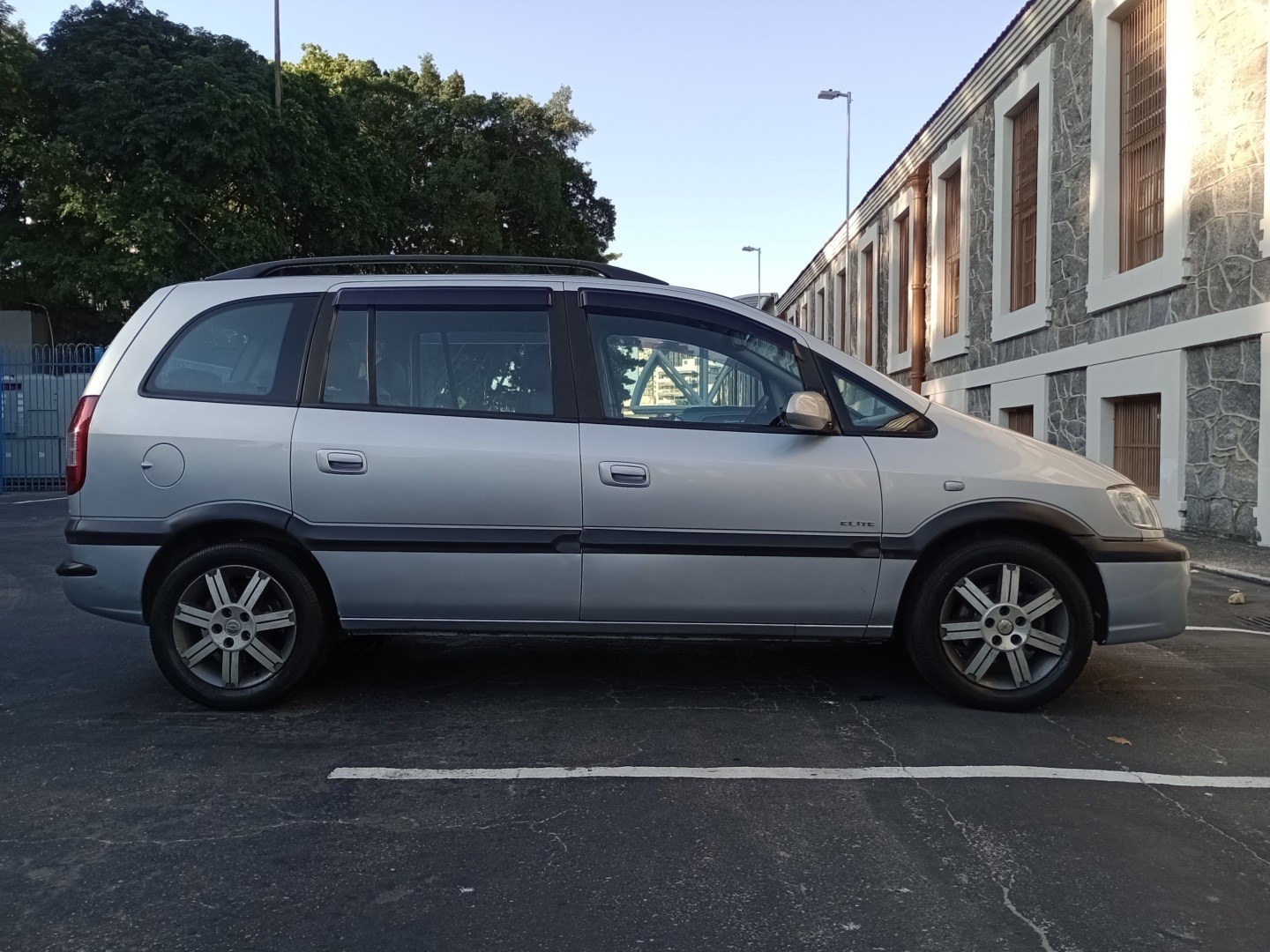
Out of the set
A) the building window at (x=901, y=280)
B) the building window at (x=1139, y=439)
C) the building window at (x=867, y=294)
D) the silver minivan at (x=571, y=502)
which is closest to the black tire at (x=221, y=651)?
the silver minivan at (x=571, y=502)

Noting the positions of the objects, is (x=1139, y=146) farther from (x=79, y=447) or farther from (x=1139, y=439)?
(x=79, y=447)

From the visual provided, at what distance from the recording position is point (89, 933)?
8.93 feet

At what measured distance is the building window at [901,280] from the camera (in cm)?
2462

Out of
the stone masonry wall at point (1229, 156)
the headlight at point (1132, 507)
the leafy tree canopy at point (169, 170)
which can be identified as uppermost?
the leafy tree canopy at point (169, 170)

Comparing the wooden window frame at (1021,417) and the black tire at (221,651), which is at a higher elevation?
the wooden window frame at (1021,417)

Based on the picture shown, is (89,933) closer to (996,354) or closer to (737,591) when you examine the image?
(737,591)

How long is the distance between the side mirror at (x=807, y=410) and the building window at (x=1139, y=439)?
932cm

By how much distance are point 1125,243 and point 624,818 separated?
12.0 m

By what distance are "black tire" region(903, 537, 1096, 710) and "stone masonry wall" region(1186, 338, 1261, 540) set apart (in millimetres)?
7054

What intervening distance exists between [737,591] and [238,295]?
8.53 ft

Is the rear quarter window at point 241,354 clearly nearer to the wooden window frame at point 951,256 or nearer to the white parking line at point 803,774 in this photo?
the white parking line at point 803,774

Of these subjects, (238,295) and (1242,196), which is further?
(1242,196)

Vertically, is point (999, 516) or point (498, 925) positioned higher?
point (999, 516)

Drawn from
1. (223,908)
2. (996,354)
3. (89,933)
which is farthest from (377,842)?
(996,354)
